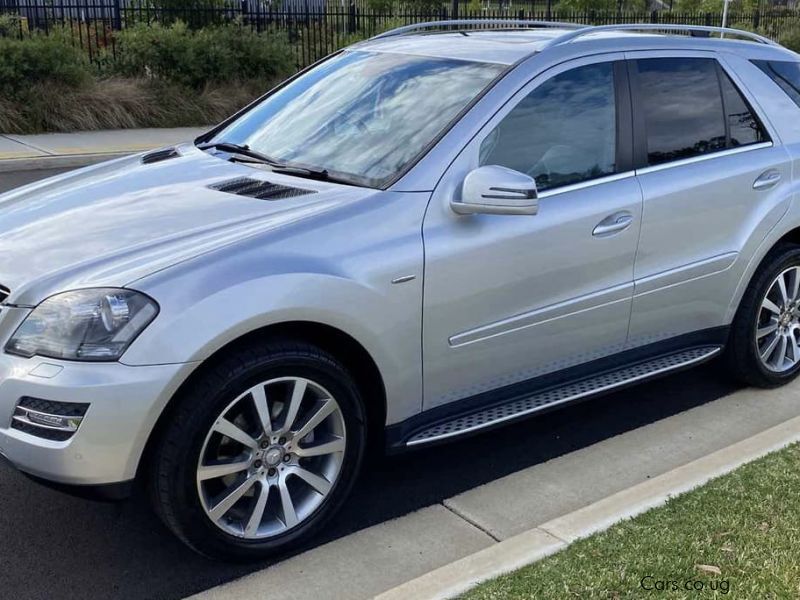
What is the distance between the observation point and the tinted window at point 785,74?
500cm

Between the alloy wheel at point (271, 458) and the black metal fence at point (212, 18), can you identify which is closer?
the alloy wheel at point (271, 458)

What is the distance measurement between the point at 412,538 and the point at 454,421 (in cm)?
50

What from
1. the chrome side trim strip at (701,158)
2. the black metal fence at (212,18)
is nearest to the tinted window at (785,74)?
the chrome side trim strip at (701,158)

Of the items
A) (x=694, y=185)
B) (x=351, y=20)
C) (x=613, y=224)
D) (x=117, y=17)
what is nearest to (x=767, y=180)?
(x=694, y=185)

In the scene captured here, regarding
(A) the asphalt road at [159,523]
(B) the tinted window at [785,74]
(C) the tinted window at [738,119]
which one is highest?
(B) the tinted window at [785,74]

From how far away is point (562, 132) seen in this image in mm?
4098

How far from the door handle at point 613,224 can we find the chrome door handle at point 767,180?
37.0 inches

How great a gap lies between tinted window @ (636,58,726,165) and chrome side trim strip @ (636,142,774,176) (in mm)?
24

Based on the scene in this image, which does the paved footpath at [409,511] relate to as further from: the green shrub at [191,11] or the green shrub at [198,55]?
the green shrub at [191,11]

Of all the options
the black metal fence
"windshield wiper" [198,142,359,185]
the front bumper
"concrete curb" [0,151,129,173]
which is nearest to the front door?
"windshield wiper" [198,142,359,185]

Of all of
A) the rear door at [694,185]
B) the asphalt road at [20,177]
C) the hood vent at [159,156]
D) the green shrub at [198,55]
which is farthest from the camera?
the green shrub at [198,55]

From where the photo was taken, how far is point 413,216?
3559mm

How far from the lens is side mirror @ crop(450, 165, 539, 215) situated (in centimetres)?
353

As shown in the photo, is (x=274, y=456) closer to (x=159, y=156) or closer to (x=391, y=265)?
(x=391, y=265)
